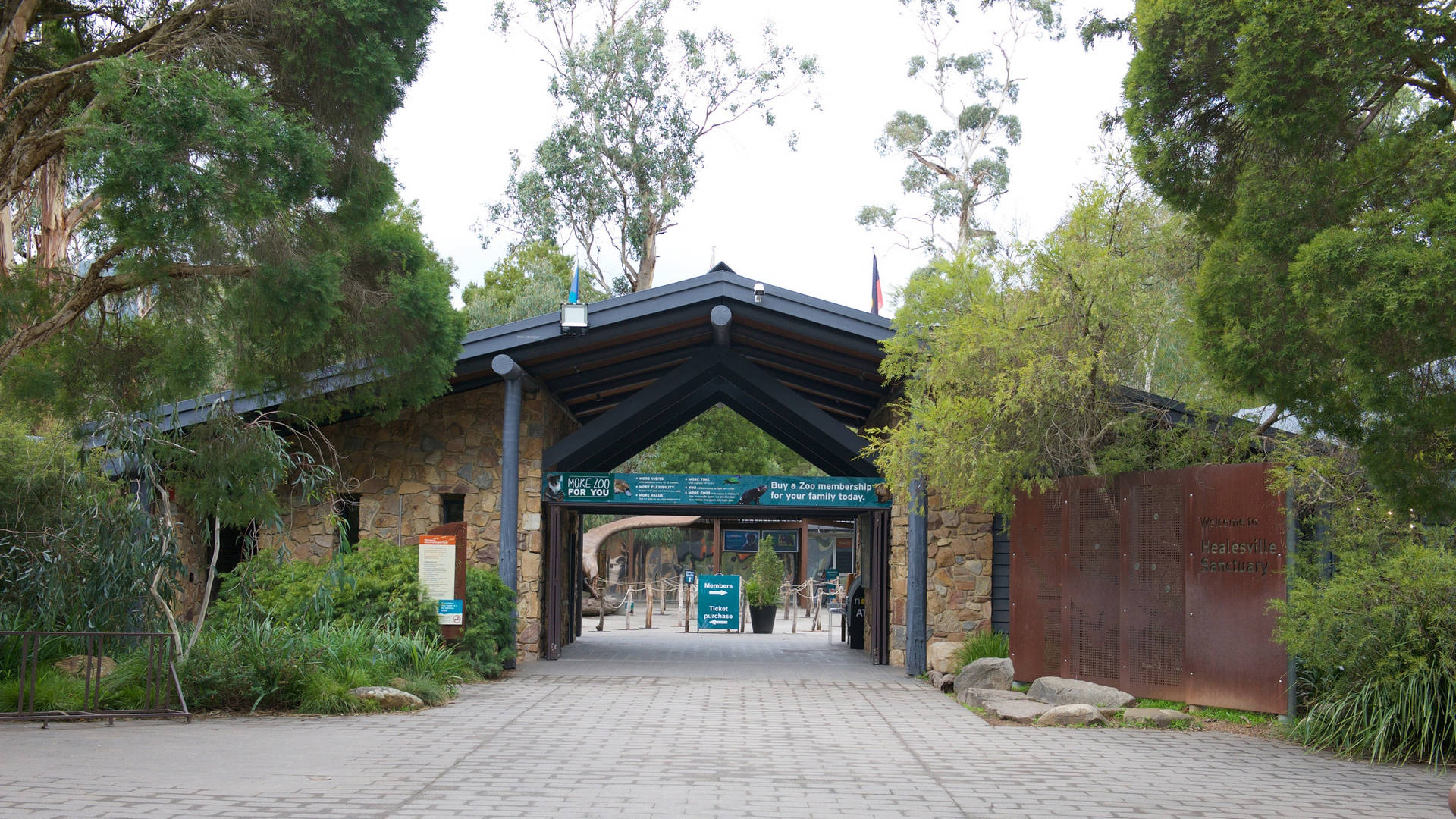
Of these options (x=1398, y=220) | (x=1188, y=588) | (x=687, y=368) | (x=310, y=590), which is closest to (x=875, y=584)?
(x=687, y=368)

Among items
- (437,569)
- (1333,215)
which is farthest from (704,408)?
(1333,215)

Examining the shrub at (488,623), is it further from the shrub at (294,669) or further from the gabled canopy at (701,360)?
the gabled canopy at (701,360)

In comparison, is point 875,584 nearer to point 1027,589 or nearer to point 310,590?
point 1027,589

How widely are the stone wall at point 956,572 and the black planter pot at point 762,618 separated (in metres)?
9.40

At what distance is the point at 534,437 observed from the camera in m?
14.9

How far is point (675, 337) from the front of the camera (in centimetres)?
1504

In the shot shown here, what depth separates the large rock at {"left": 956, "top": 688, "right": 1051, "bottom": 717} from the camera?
9.45 meters

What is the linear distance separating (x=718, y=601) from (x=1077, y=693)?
11516mm

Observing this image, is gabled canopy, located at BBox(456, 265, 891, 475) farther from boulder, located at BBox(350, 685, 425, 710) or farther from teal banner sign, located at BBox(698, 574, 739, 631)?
boulder, located at BBox(350, 685, 425, 710)

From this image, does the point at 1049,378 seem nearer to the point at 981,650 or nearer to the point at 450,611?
the point at 981,650

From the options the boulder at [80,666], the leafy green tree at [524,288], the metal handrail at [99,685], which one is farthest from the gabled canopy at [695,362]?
the leafy green tree at [524,288]

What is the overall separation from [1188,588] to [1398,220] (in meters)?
4.25

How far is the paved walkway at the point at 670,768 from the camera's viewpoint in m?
5.80

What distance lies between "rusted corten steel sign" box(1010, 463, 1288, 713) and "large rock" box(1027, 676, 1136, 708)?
0.44 metres
